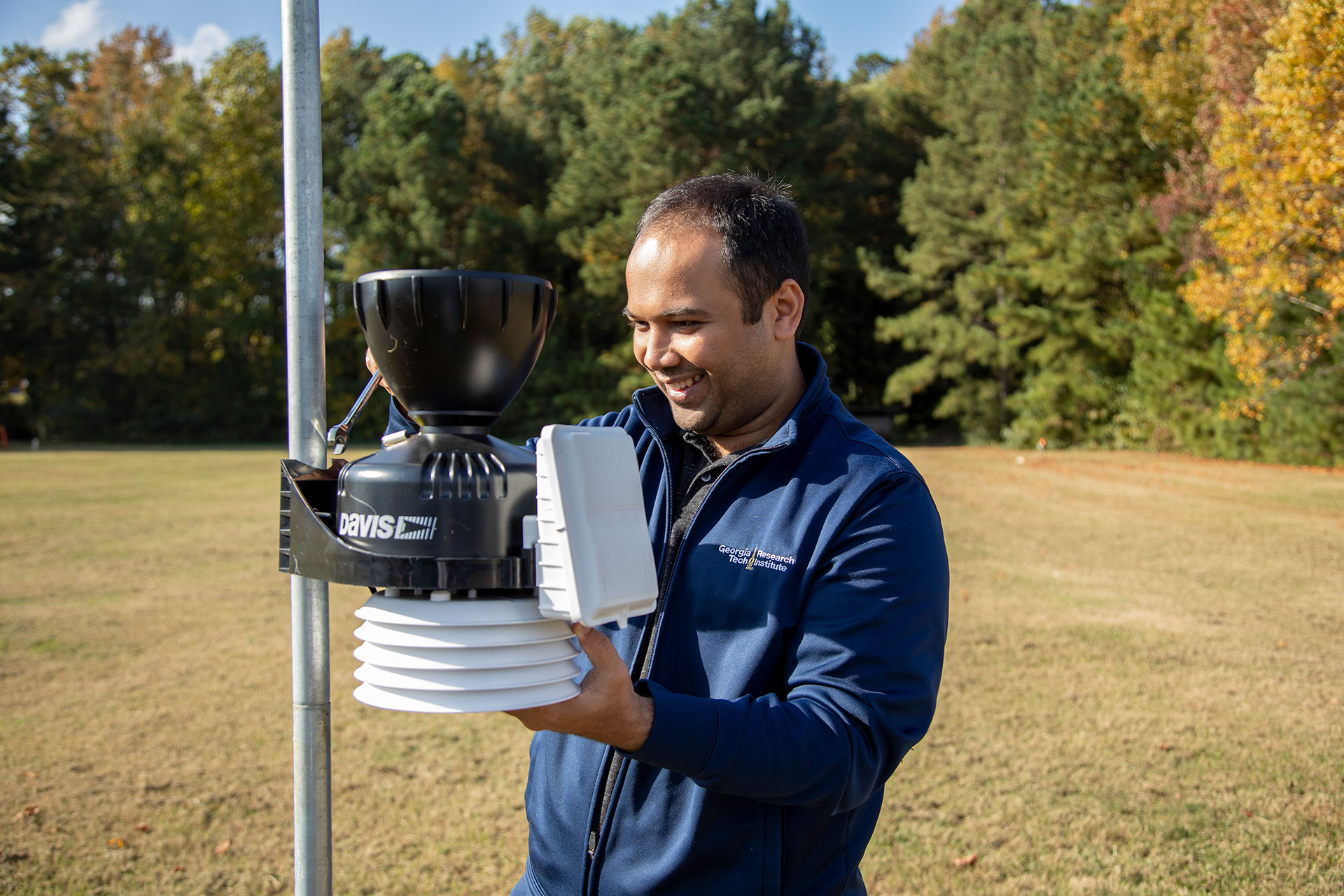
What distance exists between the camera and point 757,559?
1.72m

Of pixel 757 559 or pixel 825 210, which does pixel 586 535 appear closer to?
pixel 757 559

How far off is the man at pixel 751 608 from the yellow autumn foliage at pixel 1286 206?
13.9 meters

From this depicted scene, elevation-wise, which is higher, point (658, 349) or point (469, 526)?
point (658, 349)

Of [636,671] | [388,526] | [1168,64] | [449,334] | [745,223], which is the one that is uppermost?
[1168,64]

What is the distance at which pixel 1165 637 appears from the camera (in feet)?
24.4

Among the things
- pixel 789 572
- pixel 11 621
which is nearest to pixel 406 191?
pixel 11 621

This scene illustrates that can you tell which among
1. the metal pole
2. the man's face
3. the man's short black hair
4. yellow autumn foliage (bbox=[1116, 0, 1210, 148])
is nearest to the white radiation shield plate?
the metal pole

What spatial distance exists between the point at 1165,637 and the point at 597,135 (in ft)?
94.8

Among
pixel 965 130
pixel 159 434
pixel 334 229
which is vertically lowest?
pixel 159 434

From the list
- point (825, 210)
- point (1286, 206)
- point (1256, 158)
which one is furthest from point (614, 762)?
point (825, 210)

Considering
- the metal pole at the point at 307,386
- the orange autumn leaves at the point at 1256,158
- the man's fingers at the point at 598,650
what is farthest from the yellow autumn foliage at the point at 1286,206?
the man's fingers at the point at 598,650

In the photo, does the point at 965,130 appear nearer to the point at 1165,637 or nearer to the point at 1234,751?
the point at 1165,637

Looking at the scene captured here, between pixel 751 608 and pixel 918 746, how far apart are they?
12.9 feet

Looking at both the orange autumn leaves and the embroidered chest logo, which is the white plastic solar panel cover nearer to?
the embroidered chest logo
